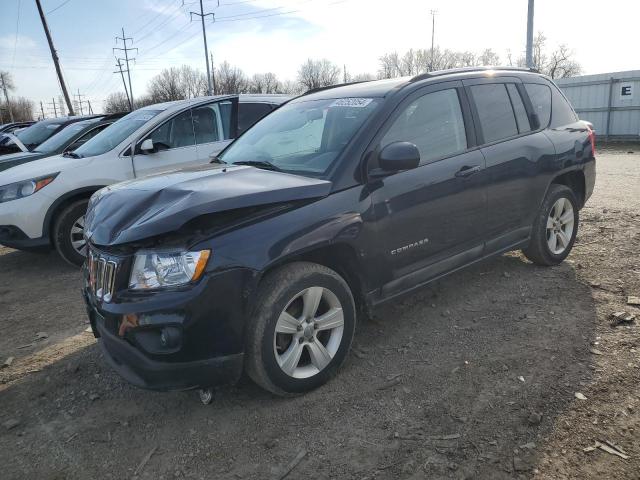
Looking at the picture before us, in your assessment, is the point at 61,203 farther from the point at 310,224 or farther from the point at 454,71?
the point at 454,71

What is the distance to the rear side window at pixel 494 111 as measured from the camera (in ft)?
13.3

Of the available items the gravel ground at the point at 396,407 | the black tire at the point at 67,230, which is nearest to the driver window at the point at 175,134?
the black tire at the point at 67,230

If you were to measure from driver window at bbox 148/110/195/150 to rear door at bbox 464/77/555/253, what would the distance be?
402 centimetres

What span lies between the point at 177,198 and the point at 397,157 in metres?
1.38

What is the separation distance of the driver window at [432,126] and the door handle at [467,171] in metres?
0.15

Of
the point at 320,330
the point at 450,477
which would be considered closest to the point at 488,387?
the point at 450,477

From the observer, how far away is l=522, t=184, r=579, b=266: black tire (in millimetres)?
4617

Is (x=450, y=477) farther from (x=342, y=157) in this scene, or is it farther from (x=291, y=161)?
(x=291, y=161)

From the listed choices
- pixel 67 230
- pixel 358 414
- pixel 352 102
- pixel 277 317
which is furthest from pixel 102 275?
pixel 67 230

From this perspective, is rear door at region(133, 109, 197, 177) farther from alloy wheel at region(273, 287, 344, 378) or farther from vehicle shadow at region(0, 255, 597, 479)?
alloy wheel at region(273, 287, 344, 378)

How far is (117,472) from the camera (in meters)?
2.51

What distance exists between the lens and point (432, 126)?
→ 3697mm

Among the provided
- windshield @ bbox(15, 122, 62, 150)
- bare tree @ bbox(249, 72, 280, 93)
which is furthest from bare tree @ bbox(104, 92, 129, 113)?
windshield @ bbox(15, 122, 62, 150)

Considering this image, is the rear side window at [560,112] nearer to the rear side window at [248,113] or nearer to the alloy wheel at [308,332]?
the alloy wheel at [308,332]
